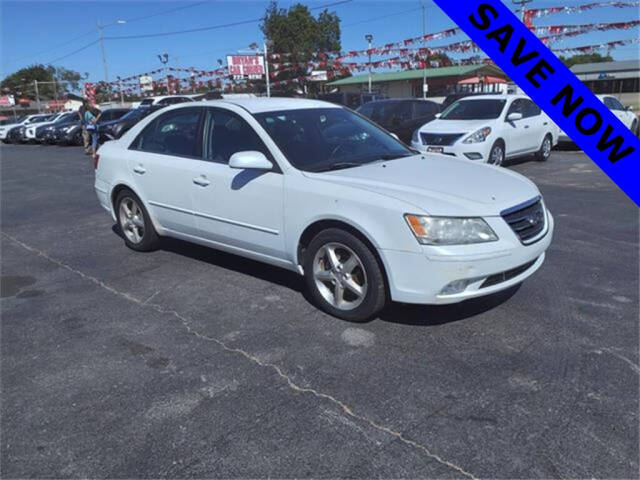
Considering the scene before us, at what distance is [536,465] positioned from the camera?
7.98 ft

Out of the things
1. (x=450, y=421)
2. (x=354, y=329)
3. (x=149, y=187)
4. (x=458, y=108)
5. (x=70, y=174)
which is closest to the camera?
(x=450, y=421)

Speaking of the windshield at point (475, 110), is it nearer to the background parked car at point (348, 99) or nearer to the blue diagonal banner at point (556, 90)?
the background parked car at point (348, 99)

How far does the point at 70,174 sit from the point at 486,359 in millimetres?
12822

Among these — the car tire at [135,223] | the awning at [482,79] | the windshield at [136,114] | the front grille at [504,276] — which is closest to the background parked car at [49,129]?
the windshield at [136,114]

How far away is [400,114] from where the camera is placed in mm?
13930

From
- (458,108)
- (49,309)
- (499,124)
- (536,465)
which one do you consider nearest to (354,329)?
(536,465)

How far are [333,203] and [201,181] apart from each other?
151cm

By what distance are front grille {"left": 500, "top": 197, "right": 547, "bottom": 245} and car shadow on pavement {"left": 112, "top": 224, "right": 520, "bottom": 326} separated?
0.69 meters

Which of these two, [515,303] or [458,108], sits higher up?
[458,108]

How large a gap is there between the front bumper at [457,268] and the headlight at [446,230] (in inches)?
1.9

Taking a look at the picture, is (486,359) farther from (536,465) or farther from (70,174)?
(70,174)

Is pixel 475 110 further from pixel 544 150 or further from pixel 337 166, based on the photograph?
pixel 337 166

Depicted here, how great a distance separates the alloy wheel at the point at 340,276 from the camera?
3.88m

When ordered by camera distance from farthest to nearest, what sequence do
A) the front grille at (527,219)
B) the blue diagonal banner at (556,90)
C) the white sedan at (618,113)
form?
1. the white sedan at (618,113)
2. the front grille at (527,219)
3. the blue diagonal banner at (556,90)
